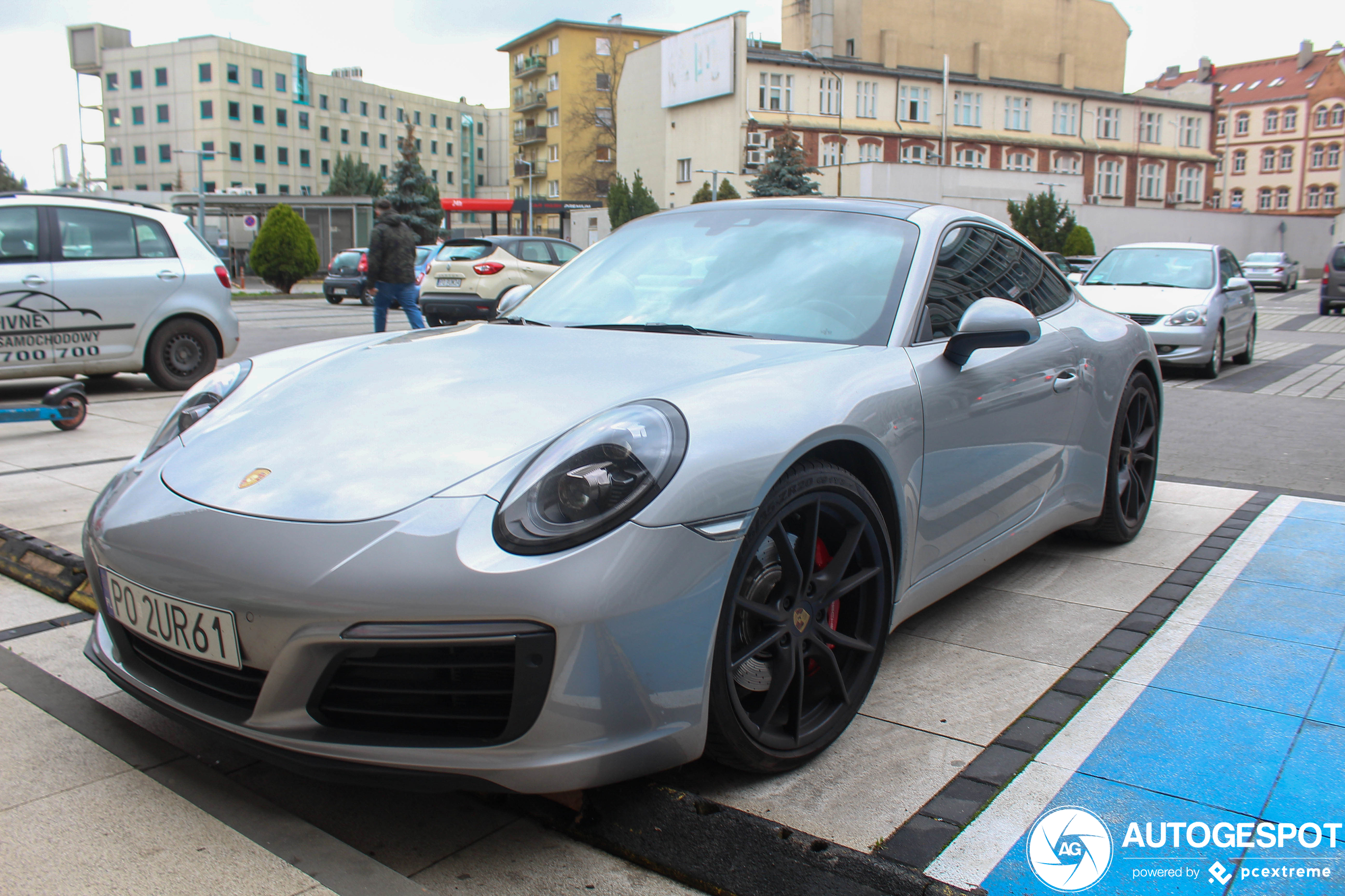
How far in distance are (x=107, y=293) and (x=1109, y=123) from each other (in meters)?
64.7

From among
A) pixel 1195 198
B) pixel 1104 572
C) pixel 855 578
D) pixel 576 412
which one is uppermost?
pixel 1195 198

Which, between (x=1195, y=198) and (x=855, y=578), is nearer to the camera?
(x=855, y=578)

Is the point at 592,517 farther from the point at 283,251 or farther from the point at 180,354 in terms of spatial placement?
the point at 283,251

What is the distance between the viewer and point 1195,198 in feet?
219

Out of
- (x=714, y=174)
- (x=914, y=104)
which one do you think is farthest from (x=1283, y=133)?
(x=714, y=174)

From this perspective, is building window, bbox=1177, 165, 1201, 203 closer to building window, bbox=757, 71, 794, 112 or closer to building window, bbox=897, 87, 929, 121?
building window, bbox=897, 87, 929, 121

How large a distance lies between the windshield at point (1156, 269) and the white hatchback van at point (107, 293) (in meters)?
9.76

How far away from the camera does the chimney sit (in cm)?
8312

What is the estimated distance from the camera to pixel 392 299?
36.9ft

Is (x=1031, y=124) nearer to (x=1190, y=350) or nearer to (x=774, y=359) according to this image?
(x=1190, y=350)

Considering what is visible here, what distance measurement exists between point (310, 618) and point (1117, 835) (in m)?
1.67

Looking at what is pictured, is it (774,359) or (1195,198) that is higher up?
(1195,198)

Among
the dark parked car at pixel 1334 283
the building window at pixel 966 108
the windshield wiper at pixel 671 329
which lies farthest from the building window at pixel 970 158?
the windshield wiper at pixel 671 329

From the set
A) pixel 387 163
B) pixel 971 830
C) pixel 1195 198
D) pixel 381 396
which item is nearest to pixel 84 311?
pixel 381 396
